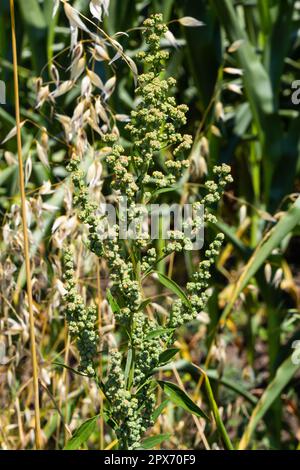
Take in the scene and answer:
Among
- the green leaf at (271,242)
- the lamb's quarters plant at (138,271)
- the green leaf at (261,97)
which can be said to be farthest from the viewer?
the green leaf at (261,97)

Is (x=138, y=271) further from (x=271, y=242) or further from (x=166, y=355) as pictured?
(x=271, y=242)

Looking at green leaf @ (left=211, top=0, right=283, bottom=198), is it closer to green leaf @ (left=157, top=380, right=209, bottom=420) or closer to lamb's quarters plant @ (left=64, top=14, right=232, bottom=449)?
lamb's quarters plant @ (left=64, top=14, right=232, bottom=449)

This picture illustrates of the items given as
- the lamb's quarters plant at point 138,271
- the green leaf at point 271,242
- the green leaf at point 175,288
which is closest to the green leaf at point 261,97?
the green leaf at point 271,242

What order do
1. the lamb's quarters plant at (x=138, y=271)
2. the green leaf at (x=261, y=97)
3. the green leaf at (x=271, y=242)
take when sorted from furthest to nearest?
the green leaf at (x=261, y=97) < the green leaf at (x=271, y=242) < the lamb's quarters plant at (x=138, y=271)

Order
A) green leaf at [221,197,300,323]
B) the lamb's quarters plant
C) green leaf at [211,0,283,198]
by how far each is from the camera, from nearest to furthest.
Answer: the lamb's quarters plant
green leaf at [221,197,300,323]
green leaf at [211,0,283,198]

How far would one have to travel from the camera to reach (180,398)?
0.87 metres

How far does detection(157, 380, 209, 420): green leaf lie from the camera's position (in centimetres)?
86

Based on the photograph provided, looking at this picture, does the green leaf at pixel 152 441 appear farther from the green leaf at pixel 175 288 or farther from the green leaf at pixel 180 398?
the green leaf at pixel 175 288

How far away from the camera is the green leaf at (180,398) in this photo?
0.86 meters
